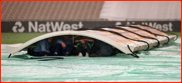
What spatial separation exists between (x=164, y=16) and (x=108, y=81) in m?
15.6

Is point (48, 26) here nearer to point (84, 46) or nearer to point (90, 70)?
point (84, 46)

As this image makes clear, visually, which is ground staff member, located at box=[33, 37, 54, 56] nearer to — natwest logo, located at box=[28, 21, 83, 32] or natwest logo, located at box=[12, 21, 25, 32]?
natwest logo, located at box=[28, 21, 83, 32]

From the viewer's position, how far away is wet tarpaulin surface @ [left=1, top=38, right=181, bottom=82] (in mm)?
5117

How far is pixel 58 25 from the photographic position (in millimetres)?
18203

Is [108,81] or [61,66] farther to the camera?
[61,66]

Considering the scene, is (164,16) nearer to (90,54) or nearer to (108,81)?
(90,54)

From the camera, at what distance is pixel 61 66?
6430 mm

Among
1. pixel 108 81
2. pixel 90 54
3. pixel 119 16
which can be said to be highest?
pixel 108 81

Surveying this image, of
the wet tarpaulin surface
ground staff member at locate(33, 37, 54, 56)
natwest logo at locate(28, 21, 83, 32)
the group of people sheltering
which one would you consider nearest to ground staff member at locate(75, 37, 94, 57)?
the group of people sheltering

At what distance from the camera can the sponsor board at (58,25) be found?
1767cm

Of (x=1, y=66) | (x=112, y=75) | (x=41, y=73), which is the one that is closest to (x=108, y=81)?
(x=112, y=75)

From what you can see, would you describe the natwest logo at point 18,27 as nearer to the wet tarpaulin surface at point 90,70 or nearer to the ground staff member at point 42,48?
the ground staff member at point 42,48

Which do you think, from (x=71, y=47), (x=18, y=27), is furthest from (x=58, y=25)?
(x=71, y=47)

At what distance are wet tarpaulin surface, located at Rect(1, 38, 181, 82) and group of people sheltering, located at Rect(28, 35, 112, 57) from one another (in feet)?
1.39
